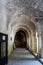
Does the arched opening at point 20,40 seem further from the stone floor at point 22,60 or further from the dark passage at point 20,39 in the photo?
the stone floor at point 22,60

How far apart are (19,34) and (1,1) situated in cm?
2769

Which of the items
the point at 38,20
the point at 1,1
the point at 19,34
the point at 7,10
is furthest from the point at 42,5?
the point at 19,34

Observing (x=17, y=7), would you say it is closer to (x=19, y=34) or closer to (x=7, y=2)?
(x=7, y=2)

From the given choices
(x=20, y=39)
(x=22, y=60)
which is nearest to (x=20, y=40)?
(x=20, y=39)

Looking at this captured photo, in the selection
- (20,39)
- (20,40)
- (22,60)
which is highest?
(20,39)

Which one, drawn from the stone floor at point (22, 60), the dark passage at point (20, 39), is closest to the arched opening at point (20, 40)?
the dark passage at point (20, 39)

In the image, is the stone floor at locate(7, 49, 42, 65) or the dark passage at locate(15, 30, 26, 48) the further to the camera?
the dark passage at locate(15, 30, 26, 48)

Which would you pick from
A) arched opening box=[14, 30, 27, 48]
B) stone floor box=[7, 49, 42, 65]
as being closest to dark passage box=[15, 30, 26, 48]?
arched opening box=[14, 30, 27, 48]

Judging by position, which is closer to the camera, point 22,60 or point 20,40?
point 22,60

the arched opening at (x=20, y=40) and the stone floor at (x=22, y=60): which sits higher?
the arched opening at (x=20, y=40)

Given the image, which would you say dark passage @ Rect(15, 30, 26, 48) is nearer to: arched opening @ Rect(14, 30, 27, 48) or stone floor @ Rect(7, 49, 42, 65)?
arched opening @ Rect(14, 30, 27, 48)

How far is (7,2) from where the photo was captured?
12.6 meters

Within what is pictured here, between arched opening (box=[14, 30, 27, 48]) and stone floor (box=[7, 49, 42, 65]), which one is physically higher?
arched opening (box=[14, 30, 27, 48])

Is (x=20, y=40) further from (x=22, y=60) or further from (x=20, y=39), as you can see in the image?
(x=22, y=60)
